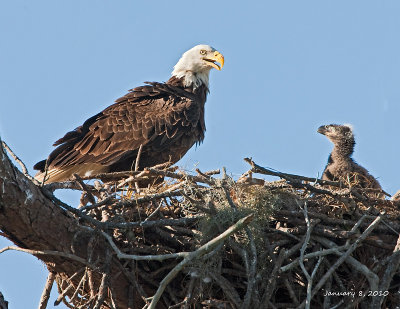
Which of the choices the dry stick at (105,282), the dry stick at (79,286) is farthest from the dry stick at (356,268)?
the dry stick at (79,286)

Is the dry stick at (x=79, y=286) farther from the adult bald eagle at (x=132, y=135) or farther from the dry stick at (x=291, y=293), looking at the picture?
the adult bald eagle at (x=132, y=135)

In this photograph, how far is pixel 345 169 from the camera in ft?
21.9

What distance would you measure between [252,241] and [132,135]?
2.96 meters

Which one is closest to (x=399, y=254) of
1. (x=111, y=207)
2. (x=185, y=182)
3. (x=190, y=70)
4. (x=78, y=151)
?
(x=185, y=182)

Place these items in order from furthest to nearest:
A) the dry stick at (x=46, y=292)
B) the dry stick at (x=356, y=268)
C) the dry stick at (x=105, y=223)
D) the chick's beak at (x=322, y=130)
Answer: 1. the chick's beak at (x=322, y=130)
2. the dry stick at (x=46, y=292)
3. the dry stick at (x=105, y=223)
4. the dry stick at (x=356, y=268)

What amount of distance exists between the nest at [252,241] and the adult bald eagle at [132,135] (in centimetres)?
175

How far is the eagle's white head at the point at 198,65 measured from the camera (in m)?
8.34

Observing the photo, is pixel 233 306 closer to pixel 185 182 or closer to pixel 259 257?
pixel 259 257

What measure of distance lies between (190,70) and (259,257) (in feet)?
12.8

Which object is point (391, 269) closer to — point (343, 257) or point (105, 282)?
point (343, 257)

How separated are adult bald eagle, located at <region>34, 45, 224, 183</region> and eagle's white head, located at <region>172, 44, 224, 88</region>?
532 mm

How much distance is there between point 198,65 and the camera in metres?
8.45

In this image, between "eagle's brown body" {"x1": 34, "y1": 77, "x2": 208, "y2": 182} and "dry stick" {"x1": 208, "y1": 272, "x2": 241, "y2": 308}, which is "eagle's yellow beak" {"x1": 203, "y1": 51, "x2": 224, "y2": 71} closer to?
"eagle's brown body" {"x1": 34, "y1": 77, "x2": 208, "y2": 182}

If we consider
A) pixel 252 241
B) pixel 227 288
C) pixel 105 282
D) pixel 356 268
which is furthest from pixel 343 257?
pixel 105 282
